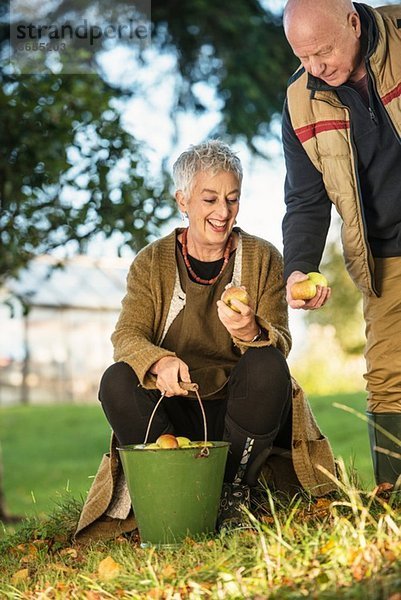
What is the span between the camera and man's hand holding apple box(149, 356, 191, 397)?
3.14 metres

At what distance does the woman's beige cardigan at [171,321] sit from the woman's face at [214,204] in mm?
146

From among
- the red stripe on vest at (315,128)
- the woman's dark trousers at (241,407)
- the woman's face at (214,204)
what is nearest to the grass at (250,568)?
the woman's dark trousers at (241,407)

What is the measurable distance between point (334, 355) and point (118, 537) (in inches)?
451

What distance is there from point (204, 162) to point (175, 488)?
1.13 meters

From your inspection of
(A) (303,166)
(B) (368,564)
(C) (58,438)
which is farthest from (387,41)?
(C) (58,438)

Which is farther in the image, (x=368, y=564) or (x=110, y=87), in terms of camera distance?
(x=110, y=87)

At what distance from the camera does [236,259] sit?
3586 millimetres

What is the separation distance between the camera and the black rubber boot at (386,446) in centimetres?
381

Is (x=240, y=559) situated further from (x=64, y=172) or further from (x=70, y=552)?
(x=64, y=172)

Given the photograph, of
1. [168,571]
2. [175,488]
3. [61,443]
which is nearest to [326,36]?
[175,488]

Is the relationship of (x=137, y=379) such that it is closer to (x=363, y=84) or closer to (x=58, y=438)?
(x=363, y=84)

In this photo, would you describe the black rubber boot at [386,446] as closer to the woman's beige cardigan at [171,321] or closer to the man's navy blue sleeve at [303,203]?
the woman's beige cardigan at [171,321]

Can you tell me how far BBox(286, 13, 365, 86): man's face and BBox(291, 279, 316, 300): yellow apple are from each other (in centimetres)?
67

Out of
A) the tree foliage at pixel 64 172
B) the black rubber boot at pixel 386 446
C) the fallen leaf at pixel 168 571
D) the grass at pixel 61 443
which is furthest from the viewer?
the grass at pixel 61 443
